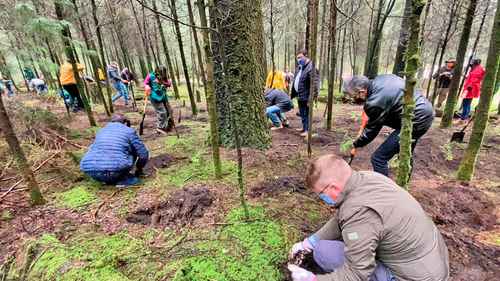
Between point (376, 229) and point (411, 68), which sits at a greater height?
point (411, 68)

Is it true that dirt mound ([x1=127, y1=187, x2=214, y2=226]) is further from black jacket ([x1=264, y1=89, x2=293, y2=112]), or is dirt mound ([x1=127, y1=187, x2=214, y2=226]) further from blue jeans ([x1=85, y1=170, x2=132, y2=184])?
black jacket ([x1=264, y1=89, x2=293, y2=112])

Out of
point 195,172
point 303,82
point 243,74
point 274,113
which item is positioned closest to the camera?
point 195,172

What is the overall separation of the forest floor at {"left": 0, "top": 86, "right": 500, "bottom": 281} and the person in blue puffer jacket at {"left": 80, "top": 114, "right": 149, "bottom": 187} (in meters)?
0.27

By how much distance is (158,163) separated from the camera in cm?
488

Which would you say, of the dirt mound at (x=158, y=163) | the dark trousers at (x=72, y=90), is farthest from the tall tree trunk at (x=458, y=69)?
the dark trousers at (x=72, y=90)

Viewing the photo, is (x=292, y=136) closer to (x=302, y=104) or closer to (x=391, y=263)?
(x=302, y=104)

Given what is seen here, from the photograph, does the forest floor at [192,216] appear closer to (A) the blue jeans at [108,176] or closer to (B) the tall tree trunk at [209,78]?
(A) the blue jeans at [108,176]

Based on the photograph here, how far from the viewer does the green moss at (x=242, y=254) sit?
7.38ft

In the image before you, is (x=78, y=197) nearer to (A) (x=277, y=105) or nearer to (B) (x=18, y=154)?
(B) (x=18, y=154)

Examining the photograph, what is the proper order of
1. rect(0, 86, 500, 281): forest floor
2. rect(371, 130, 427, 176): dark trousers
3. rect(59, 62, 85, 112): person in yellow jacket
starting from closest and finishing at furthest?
rect(0, 86, 500, 281): forest floor
rect(371, 130, 427, 176): dark trousers
rect(59, 62, 85, 112): person in yellow jacket

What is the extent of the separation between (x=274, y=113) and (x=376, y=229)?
5.50 meters

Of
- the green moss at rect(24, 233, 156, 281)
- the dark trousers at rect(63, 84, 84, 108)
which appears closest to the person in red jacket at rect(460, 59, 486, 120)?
the green moss at rect(24, 233, 156, 281)

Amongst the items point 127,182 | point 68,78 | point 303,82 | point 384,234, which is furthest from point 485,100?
point 68,78

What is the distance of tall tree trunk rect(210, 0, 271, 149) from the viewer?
179 inches
